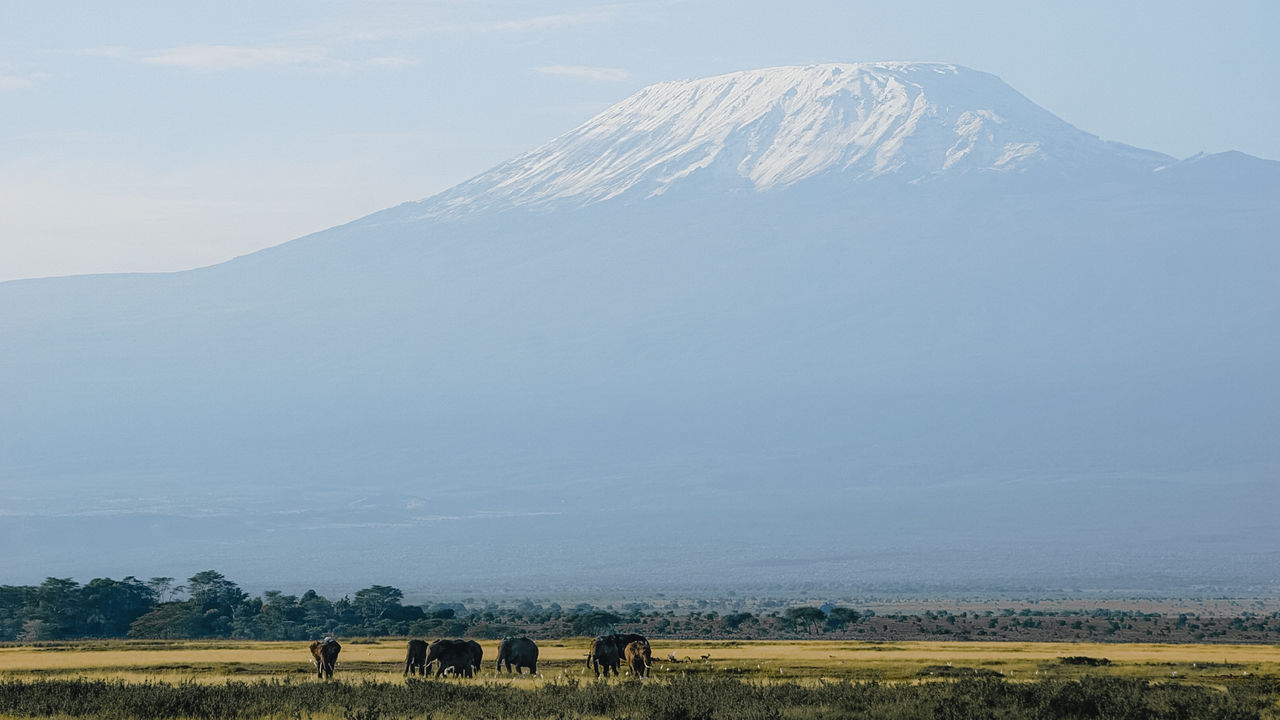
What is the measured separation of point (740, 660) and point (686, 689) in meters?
15.9

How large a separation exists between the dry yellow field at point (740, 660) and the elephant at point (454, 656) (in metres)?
0.54

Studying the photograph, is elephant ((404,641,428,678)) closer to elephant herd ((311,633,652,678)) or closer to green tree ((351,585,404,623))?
elephant herd ((311,633,652,678))

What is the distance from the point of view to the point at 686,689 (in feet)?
92.4

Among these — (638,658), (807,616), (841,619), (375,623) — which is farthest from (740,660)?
(375,623)

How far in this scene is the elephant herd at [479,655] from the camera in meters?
34.8

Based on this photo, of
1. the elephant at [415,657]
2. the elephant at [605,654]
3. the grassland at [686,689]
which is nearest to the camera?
the grassland at [686,689]

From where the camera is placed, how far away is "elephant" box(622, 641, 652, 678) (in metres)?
34.7

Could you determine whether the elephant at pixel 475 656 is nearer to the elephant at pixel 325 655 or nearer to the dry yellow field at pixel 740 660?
the dry yellow field at pixel 740 660

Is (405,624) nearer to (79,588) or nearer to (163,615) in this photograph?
(163,615)

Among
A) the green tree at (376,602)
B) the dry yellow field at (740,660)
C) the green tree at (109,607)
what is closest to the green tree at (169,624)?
the green tree at (109,607)

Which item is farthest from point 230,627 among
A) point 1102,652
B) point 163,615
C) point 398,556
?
point 398,556

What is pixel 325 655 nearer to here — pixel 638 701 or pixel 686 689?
pixel 686 689

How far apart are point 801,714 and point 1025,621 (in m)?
56.1

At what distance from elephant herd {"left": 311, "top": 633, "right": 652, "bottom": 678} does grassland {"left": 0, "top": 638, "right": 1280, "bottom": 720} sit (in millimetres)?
519
